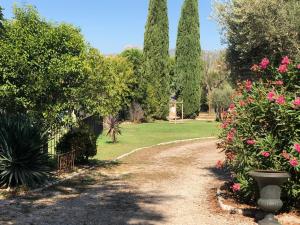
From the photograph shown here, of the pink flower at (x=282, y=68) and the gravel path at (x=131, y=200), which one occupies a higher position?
the pink flower at (x=282, y=68)

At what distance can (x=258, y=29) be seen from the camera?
14.7 metres

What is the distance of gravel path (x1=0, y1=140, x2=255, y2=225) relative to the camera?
30.9 ft

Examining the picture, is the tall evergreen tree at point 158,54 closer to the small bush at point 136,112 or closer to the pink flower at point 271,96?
the small bush at point 136,112

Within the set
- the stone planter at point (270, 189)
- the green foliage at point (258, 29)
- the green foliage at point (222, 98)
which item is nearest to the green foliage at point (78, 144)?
the green foliage at point (258, 29)

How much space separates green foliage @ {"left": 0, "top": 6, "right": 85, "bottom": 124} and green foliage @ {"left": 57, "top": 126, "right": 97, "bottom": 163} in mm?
1630

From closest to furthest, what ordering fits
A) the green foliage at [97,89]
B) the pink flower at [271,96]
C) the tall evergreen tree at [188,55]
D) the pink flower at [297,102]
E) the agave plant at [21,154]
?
1. the pink flower at [297,102]
2. the pink flower at [271,96]
3. the agave plant at [21,154]
4. the green foliage at [97,89]
5. the tall evergreen tree at [188,55]

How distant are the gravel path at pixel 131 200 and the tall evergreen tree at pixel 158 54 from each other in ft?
96.6

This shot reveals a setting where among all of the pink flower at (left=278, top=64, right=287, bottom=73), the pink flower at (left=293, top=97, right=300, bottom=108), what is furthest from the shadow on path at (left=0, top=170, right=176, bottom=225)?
the pink flower at (left=278, top=64, right=287, bottom=73)

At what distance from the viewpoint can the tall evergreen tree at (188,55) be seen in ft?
169

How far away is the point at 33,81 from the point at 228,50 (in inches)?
298

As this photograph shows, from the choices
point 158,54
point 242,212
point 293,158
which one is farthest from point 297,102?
point 158,54

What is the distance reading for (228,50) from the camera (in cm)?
1736

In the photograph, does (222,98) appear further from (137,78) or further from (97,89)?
(97,89)

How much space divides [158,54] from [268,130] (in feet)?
125
